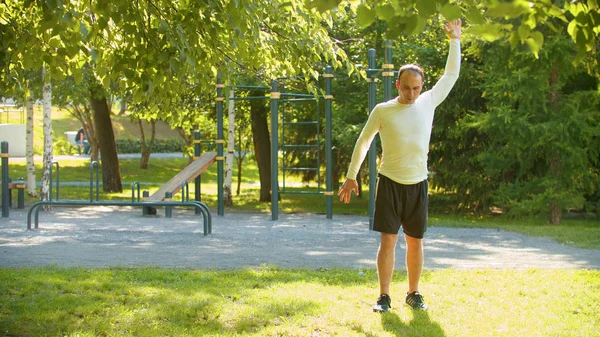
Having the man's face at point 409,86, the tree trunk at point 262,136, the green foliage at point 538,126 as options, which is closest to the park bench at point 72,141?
the tree trunk at point 262,136

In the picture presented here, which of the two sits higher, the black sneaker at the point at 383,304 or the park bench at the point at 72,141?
the park bench at the point at 72,141

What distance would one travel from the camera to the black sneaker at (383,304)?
564cm

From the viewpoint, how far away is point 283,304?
579 cm

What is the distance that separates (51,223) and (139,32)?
877 cm

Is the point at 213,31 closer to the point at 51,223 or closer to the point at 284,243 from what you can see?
the point at 284,243

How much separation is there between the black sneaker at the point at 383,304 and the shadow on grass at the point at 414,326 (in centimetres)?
7

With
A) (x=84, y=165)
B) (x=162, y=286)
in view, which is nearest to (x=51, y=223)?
(x=162, y=286)

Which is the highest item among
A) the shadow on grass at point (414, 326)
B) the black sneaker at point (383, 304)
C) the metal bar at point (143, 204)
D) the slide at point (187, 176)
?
the slide at point (187, 176)

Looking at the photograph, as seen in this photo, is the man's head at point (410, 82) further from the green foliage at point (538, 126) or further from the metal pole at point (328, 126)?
the green foliage at point (538, 126)

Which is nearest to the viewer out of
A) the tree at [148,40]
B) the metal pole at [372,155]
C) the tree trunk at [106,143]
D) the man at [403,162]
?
the tree at [148,40]

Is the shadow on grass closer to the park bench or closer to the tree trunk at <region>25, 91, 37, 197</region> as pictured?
the tree trunk at <region>25, 91, 37, 197</region>

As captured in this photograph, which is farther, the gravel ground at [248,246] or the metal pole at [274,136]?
the metal pole at [274,136]

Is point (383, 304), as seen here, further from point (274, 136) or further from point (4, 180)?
point (4, 180)

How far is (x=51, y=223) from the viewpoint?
13664 mm
